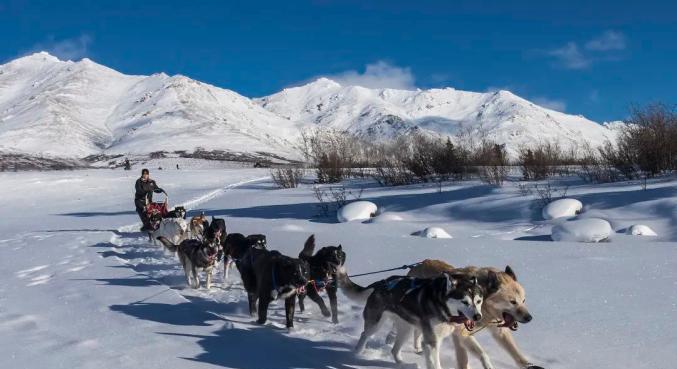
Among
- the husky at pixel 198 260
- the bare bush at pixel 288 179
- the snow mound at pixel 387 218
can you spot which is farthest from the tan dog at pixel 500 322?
the bare bush at pixel 288 179

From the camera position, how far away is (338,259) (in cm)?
571

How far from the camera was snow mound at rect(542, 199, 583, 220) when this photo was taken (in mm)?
10250

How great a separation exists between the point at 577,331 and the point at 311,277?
2388 mm

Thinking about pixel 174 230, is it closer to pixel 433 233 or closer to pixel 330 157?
pixel 433 233

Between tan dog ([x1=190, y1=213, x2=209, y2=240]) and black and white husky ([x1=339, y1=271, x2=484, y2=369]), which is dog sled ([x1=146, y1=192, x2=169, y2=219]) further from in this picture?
black and white husky ([x1=339, y1=271, x2=484, y2=369])

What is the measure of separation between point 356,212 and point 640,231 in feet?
17.4

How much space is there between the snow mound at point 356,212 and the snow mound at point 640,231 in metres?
4.97

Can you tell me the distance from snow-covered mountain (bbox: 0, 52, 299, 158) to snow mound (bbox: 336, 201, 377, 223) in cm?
11010

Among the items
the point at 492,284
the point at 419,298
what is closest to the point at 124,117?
the point at 419,298

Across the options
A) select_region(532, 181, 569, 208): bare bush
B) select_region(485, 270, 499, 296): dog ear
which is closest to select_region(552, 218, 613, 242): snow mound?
select_region(532, 181, 569, 208): bare bush

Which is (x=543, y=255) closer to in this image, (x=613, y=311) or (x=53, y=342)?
(x=613, y=311)

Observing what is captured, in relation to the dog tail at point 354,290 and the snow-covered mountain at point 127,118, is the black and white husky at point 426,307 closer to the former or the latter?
the dog tail at point 354,290

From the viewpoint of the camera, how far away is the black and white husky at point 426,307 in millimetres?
3832

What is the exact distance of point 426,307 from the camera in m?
4.08
